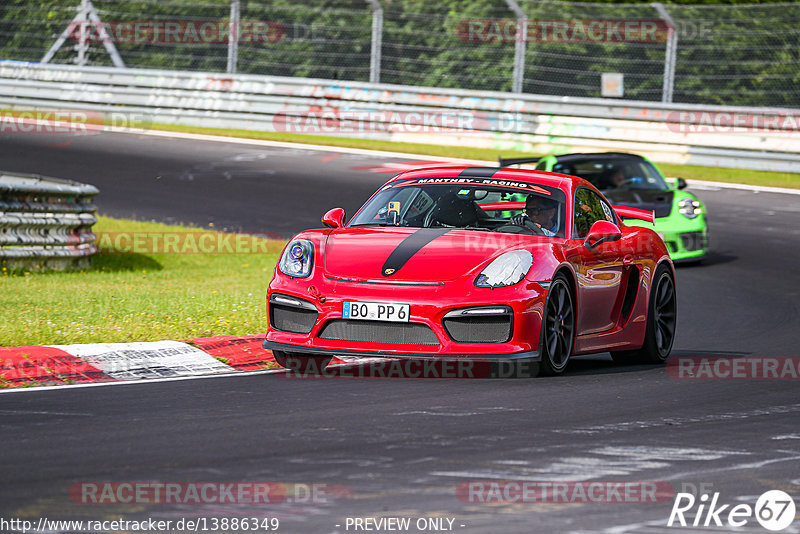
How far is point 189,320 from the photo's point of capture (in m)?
9.80

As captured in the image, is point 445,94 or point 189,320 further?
point 445,94

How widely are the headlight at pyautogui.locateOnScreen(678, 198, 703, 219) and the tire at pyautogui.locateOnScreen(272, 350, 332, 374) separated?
7993 mm

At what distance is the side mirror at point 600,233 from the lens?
8.68 m

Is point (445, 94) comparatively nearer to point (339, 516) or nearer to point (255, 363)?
point (255, 363)

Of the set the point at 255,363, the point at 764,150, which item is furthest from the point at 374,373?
the point at 764,150

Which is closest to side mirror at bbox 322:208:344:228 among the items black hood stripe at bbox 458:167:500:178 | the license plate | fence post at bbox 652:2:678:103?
black hood stripe at bbox 458:167:500:178

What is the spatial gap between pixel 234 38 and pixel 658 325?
17505 mm

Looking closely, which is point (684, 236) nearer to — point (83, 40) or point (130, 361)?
point (130, 361)

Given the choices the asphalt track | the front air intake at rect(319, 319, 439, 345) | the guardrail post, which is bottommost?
the asphalt track

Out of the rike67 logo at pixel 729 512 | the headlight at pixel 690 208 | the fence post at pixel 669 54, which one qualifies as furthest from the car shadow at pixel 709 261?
the rike67 logo at pixel 729 512

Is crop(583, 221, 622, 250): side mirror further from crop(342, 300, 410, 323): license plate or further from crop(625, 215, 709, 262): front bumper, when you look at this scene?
crop(625, 215, 709, 262): front bumper

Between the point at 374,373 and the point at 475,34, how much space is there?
55.8 feet

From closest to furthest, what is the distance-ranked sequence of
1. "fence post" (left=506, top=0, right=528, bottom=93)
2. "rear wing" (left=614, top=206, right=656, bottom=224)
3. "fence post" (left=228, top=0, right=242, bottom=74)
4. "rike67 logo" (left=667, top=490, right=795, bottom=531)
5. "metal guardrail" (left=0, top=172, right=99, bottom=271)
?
1. "rike67 logo" (left=667, top=490, right=795, bottom=531)
2. "rear wing" (left=614, top=206, right=656, bottom=224)
3. "metal guardrail" (left=0, top=172, right=99, bottom=271)
4. "fence post" (left=506, top=0, right=528, bottom=93)
5. "fence post" (left=228, top=0, right=242, bottom=74)

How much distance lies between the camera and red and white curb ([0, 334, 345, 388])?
7.84m
